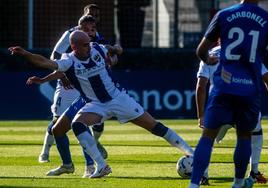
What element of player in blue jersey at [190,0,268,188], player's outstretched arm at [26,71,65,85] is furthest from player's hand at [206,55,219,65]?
player's outstretched arm at [26,71,65,85]

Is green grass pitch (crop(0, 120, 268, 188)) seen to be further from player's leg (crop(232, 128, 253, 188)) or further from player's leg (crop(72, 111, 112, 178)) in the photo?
player's leg (crop(232, 128, 253, 188))

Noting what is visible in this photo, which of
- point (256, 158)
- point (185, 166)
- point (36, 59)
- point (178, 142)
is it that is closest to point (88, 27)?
point (36, 59)

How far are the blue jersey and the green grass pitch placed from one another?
73.9 inches

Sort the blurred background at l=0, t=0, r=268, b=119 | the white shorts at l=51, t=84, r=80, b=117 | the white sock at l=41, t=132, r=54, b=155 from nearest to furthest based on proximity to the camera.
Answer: the white shorts at l=51, t=84, r=80, b=117 < the white sock at l=41, t=132, r=54, b=155 < the blurred background at l=0, t=0, r=268, b=119

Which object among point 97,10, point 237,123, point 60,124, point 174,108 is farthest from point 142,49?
point 237,123

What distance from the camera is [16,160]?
1554 centimetres

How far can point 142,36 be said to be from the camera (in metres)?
30.4

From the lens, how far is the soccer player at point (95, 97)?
12.7m

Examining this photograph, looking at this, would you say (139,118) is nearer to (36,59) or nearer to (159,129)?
(159,129)

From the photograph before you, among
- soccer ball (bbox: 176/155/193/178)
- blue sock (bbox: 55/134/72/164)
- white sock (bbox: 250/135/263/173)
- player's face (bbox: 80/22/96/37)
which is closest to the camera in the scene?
white sock (bbox: 250/135/263/173)

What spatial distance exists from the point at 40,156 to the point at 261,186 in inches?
186

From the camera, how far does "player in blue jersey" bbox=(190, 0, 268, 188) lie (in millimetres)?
10406

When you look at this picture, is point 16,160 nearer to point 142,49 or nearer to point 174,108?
point 174,108

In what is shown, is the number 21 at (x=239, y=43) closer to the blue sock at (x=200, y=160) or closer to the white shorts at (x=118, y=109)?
the blue sock at (x=200, y=160)
